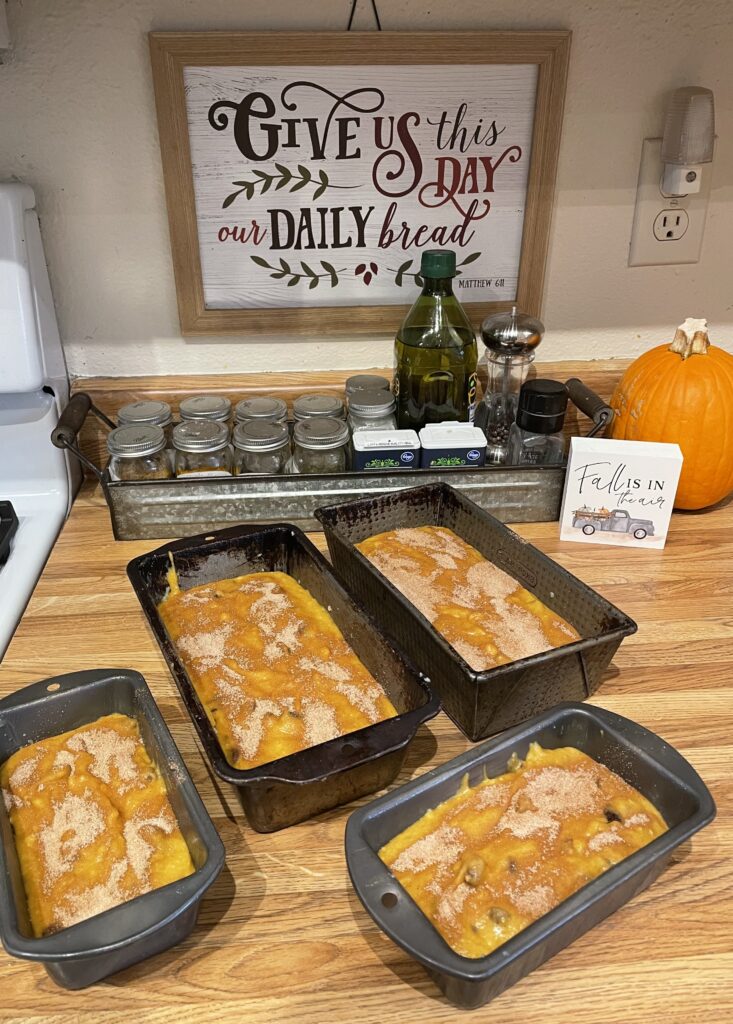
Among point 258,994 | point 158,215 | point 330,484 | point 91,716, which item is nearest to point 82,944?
point 258,994

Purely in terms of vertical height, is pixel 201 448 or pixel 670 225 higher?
pixel 670 225

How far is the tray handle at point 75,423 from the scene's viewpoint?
1.05 meters

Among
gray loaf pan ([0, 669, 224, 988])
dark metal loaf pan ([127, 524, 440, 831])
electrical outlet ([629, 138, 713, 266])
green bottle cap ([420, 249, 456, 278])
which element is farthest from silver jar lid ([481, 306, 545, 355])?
gray loaf pan ([0, 669, 224, 988])

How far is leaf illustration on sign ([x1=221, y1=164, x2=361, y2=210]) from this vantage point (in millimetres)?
1132

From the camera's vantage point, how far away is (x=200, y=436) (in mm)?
1105

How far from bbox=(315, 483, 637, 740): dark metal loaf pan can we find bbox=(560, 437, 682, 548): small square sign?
0.53 feet

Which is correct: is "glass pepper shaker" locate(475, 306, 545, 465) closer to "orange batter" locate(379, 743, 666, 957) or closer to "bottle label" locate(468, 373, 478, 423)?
"bottle label" locate(468, 373, 478, 423)

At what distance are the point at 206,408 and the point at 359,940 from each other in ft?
2.55

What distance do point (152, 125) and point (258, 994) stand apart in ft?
3.46

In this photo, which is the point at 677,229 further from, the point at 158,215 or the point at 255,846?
the point at 255,846

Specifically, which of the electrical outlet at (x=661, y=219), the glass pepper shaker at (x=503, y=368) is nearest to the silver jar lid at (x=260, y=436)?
the glass pepper shaker at (x=503, y=368)

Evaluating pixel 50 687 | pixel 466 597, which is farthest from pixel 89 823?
pixel 466 597

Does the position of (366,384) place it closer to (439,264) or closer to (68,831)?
(439,264)

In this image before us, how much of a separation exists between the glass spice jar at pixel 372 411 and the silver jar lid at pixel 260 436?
0.11 meters
